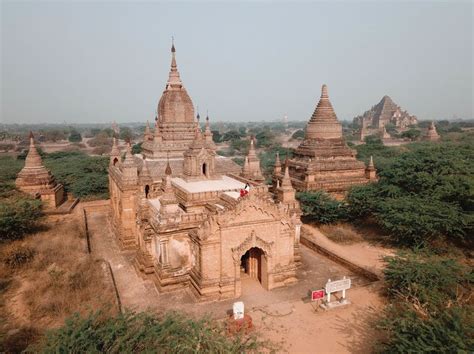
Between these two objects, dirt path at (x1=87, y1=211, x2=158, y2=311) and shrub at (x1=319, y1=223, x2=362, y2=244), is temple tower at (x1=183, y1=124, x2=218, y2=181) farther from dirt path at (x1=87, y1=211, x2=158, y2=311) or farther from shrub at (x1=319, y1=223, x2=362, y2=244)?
shrub at (x1=319, y1=223, x2=362, y2=244)

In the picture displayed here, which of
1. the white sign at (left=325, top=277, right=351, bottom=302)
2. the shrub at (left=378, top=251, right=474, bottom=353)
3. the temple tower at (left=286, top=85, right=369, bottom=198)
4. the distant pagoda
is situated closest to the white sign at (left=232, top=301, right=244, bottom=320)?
the white sign at (left=325, top=277, right=351, bottom=302)

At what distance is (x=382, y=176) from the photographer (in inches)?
1227

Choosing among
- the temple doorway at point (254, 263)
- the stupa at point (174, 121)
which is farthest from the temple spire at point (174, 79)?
the temple doorway at point (254, 263)

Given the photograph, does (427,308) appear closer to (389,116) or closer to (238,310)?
(238,310)

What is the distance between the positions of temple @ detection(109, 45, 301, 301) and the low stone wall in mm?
2704

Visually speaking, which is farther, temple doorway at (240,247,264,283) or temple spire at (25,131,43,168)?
temple spire at (25,131,43,168)

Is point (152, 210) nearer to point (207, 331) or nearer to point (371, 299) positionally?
point (207, 331)

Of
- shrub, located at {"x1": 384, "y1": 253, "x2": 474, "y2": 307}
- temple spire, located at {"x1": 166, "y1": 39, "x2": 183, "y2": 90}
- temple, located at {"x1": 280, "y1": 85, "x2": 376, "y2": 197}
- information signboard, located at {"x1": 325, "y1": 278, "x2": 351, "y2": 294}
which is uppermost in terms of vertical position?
temple spire, located at {"x1": 166, "y1": 39, "x2": 183, "y2": 90}

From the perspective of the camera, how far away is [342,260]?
2250cm

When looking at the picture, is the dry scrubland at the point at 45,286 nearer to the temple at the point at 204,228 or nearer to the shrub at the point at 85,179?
the temple at the point at 204,228

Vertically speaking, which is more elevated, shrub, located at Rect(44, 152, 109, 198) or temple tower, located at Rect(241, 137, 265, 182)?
temple tower, located at Rect(241, 137, 265, 182)

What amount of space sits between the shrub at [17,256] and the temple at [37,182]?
525 inches

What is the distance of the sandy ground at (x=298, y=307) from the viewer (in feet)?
48.5

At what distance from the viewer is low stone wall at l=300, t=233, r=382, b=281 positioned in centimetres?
2039
